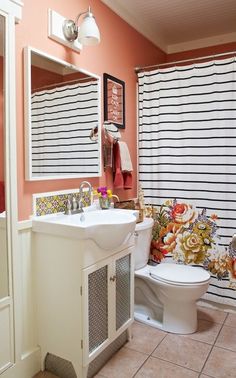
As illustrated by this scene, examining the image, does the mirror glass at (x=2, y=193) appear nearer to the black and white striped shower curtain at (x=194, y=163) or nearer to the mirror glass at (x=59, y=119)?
the mirror glass at (x=59, y=119)

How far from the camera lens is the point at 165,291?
218 cm

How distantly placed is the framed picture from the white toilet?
0.89 metres

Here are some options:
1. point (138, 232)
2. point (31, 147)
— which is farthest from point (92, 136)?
point (138, 232)

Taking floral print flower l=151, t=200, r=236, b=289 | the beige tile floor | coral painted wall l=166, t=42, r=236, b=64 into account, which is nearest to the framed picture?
floral print flower l=151, t=200, r=236, b=289

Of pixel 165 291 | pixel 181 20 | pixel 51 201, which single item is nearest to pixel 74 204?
pixel 51 201

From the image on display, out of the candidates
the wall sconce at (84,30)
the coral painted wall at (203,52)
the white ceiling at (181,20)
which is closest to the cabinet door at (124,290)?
the wall sconce at (84,30)

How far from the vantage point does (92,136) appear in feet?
7.52

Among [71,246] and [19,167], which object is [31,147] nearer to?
[19,167]

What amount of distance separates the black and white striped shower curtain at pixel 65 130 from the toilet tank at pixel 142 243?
56 cm

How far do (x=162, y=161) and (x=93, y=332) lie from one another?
1.57 meters

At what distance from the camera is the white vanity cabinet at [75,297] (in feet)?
5.32

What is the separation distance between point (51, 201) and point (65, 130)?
51cm

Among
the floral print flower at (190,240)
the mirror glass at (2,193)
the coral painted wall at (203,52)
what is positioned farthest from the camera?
the coral painted wall at (203,52)

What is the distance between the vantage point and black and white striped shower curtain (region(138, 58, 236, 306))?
97.0 inches
